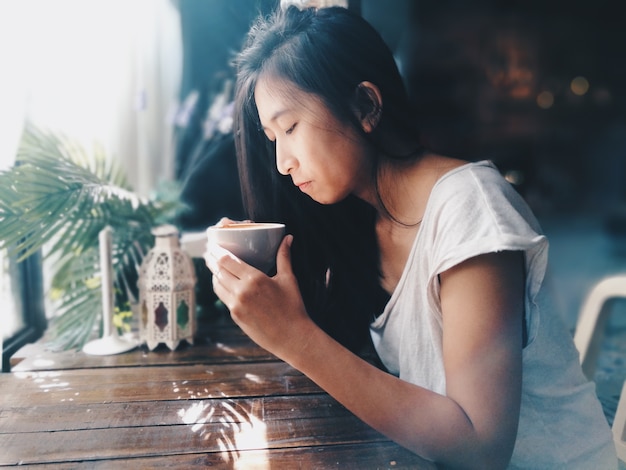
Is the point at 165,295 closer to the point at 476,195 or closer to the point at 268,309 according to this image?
the point at 268,309

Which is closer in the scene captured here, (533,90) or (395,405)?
(395,405)

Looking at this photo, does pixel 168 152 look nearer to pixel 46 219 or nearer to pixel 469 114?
pixel 46 219

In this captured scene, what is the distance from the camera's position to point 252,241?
2.55 ft

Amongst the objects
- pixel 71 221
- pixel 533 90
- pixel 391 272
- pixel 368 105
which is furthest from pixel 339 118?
pixel 533 90

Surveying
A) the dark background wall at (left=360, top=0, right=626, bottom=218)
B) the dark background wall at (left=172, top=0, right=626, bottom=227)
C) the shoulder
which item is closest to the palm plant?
the shoulder

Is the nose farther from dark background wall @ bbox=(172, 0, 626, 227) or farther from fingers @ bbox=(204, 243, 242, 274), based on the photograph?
dark background wall @ bbox=(172, 0, 626, 227)

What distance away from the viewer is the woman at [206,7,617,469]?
0.67m

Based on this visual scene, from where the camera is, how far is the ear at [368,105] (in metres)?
0.87

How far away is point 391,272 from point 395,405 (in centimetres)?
45

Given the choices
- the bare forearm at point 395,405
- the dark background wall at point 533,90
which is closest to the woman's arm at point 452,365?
the bare forearm at point 395,405

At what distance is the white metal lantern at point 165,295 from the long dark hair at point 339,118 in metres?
0.20

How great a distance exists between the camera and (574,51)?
6.52 m

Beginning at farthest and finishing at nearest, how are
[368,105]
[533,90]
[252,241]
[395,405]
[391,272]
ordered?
1. [533,90]
2. [391,272]
3. [368,105]
4. [252,241]
5. [395,405]

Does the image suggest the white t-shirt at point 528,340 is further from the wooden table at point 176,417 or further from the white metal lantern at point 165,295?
the white metal lantern at point 165,295
